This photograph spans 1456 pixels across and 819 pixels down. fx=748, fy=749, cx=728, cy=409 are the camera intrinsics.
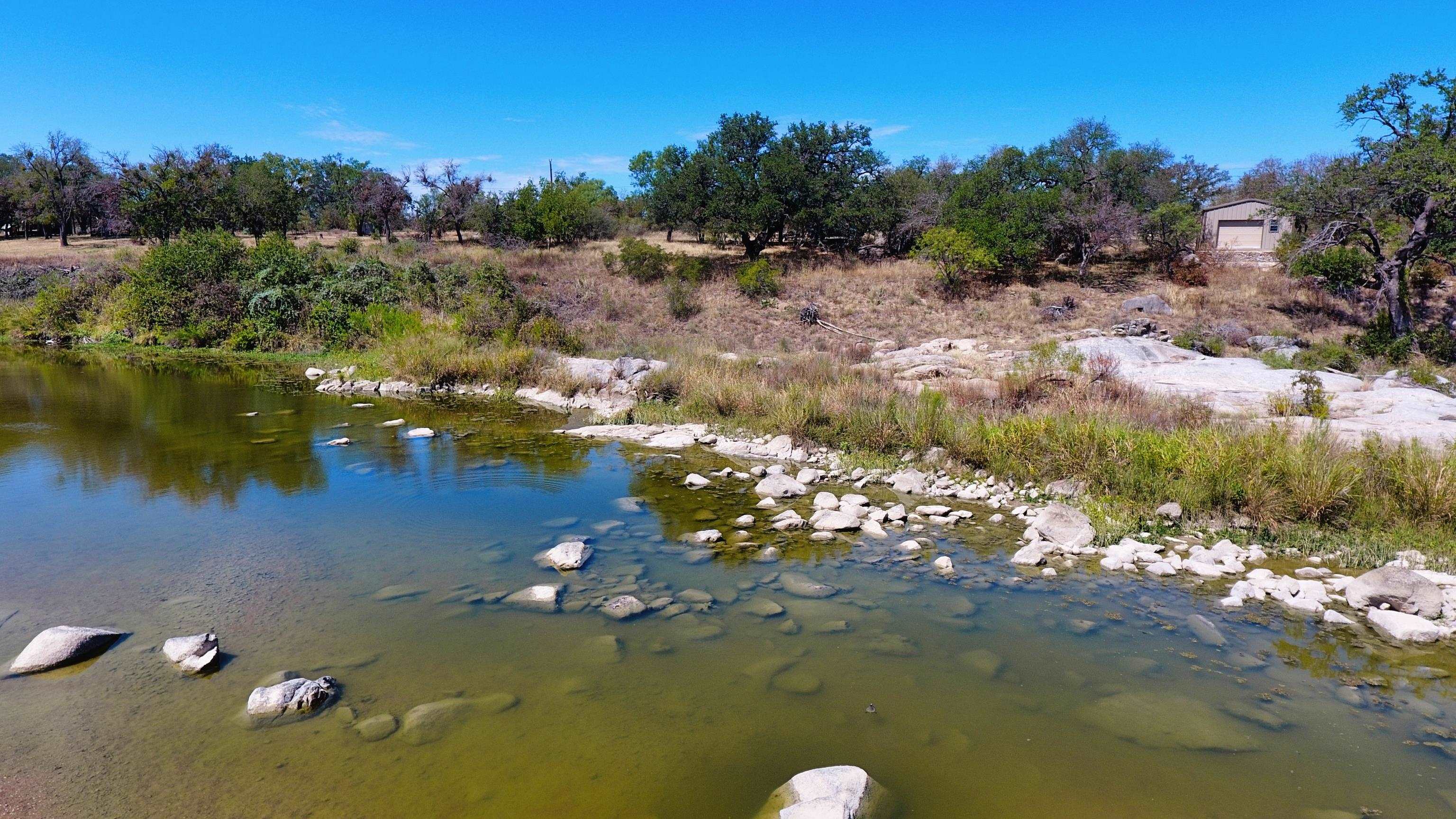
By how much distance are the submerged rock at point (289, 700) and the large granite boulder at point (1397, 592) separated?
25.8 ft

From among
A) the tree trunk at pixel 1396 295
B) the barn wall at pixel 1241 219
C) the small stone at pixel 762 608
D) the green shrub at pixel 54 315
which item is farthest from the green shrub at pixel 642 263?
the small stone at pixel 762 608

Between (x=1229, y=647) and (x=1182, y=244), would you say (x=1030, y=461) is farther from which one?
(x=1182, y=244)

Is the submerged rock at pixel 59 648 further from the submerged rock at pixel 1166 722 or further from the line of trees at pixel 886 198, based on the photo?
the line of trees at pixel 886 198

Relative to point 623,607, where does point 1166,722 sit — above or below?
below

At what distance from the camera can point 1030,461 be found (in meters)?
9.67

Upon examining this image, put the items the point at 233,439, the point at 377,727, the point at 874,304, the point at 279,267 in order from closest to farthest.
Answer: the point at 377,727, the point at 233,439, the point at 279,267, the point at 874,304

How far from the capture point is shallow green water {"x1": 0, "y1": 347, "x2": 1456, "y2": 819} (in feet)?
13.5

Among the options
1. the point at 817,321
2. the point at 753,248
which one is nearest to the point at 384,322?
the point at 817,321

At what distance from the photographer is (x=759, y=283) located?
31859 mm

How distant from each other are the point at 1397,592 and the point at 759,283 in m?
27.1

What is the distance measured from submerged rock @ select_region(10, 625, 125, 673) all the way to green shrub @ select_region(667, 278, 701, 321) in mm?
24695

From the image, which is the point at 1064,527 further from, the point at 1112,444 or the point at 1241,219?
the point at 1241,219

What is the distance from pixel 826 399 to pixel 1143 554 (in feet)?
18.8

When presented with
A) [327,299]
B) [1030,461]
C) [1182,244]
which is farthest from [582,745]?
[1182,244]
